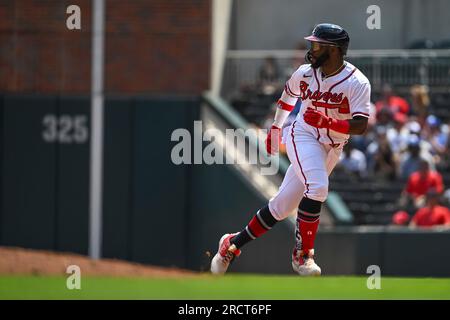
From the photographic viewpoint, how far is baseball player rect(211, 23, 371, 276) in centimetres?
898

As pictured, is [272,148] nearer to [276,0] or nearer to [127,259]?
[127,259]

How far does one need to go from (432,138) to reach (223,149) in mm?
3064

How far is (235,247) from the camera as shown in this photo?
384 inches

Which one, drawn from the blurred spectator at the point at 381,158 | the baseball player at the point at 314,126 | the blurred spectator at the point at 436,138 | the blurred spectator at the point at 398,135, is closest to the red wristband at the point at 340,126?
the baseball player at the point at 314,126

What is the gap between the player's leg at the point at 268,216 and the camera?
9555 millimetres

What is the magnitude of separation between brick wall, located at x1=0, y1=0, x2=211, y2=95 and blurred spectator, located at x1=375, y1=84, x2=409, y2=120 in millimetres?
2774

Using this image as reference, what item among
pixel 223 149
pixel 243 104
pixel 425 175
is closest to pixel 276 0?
pixel 243 104

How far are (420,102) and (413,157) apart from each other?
35.0 inches

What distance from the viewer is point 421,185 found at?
A: 1686cm

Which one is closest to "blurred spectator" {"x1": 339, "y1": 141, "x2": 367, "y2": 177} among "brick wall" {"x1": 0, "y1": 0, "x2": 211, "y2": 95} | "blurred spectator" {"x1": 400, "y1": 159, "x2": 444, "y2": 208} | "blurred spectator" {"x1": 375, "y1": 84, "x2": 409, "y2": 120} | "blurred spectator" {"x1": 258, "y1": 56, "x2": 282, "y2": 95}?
Result: "blurred spectator" {"x1": 375, "y1": 84, "x2": 409, "y2": 120}

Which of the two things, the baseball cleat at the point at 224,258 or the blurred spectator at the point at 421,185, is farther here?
the blurred spectator at the point at 421,185

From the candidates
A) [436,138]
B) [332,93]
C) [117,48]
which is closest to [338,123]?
[332,93]

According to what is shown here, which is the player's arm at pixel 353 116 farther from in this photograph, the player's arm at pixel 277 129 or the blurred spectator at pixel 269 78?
the blurred spectator at pixel 269 78

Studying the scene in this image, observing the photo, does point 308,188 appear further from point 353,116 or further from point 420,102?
point 420,102
